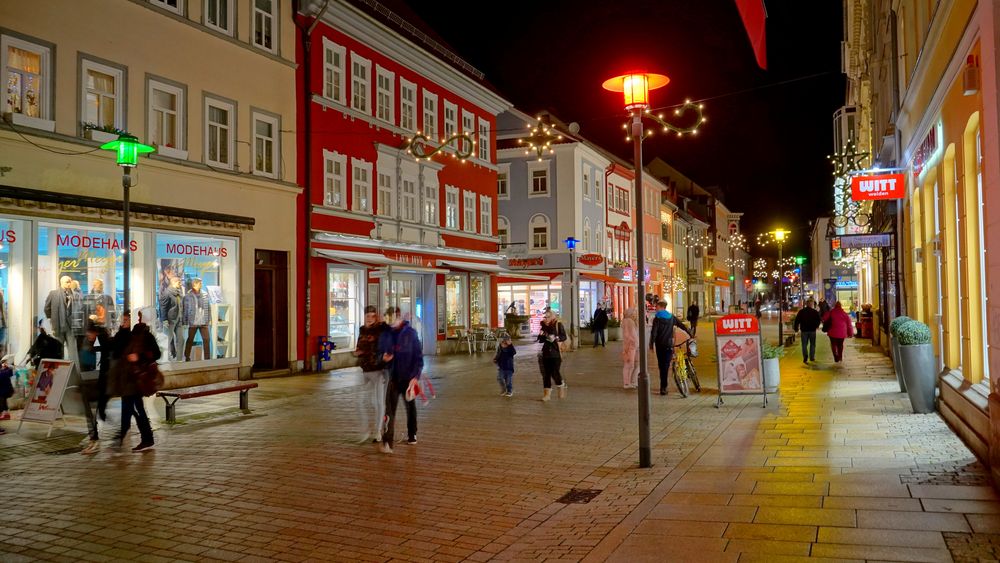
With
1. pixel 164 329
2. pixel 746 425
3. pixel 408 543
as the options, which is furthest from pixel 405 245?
pixel 408 543

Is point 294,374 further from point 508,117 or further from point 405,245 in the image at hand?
point 508,117

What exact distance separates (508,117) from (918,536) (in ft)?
119

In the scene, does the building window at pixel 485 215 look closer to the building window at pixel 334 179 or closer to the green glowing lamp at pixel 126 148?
the building window at pixel 334 179

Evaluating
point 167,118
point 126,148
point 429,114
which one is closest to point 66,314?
point 126,148

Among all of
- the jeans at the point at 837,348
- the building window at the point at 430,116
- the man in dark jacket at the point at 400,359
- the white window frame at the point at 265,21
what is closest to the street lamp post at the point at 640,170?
the man in dark jacket at the point at 400,359

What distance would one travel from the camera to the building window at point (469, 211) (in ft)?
97.1

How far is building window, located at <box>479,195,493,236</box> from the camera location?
3117 centimetres

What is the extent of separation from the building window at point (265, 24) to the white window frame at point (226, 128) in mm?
1862

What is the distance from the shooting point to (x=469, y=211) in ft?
98.9

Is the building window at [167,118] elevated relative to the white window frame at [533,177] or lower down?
lower down

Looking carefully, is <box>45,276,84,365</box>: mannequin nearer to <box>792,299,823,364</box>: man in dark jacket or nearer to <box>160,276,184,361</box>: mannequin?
<box>160,276,184,361</box>: mannequin

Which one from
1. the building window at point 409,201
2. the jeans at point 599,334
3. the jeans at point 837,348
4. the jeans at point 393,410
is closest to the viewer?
the jeans at point 393,410

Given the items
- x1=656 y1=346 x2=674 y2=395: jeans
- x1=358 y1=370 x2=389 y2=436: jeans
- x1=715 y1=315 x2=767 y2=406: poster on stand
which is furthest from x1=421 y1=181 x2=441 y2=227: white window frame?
x1=358 y1=370 x2=389 y2=436: jeans

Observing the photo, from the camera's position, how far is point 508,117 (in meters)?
40.1
